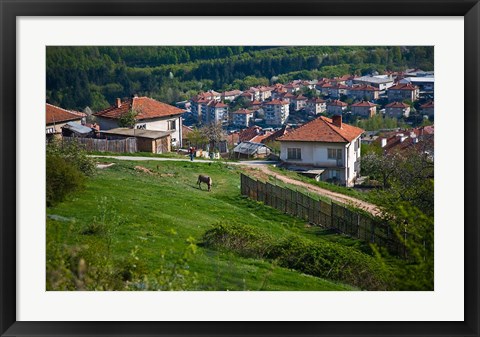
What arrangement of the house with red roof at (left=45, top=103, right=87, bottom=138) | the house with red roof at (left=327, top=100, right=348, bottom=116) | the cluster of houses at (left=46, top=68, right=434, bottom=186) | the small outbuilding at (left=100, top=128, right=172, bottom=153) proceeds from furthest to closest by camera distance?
1. the small outbuilding at (left=100, top=128, right=172, bottom=153)
2. the house with red roof at (left=327, top=100, right=348, bottom=116)
3. the cluster of houses at (left=46, top=68, right=434, bottom=186)
4. the house with red roof at (left=45, top=103, right=87, bottom=138)

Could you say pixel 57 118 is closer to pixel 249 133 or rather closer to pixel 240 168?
pixel 249 133

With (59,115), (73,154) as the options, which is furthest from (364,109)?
(59,115)

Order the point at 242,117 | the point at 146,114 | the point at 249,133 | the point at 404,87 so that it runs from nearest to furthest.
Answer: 1. the point at 404,87
2. the point at 242,117
3. the point at 146,114
4. the point at 249,133

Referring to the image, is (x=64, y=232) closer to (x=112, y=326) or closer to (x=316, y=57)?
(x=112, y=326)

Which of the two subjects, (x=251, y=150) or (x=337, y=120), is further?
(x=251, y=150)

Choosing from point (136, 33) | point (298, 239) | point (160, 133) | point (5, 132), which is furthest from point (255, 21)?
point (160, 133)

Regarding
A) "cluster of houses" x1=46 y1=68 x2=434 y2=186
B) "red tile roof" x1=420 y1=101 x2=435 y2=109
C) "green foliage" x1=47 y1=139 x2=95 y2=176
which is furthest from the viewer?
"cluster of houses" x1=46 y1=68 x2=434 y2=186

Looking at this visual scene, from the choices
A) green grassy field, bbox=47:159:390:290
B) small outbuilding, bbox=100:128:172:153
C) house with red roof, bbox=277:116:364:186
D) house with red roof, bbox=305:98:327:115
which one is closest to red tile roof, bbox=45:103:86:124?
green grassy field, bbox=47:159:390:290

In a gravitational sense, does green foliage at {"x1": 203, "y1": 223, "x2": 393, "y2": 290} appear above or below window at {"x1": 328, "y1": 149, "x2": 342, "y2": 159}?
below

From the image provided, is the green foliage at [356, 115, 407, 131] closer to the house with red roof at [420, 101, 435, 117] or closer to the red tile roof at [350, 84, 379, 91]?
the red tile roof at [350, 84, 379, 91]
